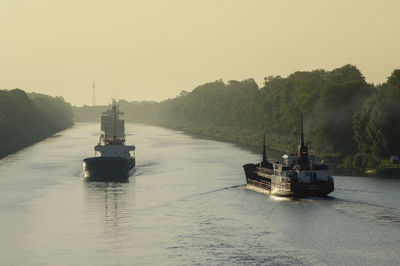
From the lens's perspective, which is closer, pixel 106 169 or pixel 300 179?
pixel 300 179

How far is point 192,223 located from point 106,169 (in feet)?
213

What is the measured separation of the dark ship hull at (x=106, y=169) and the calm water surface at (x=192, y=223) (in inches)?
295

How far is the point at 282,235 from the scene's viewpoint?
8531cm

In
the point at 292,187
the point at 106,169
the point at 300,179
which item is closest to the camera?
the point at 292,187

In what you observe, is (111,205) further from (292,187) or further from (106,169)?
(106,169)

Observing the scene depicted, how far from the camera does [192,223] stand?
3610 inches

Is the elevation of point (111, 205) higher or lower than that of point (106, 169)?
lower

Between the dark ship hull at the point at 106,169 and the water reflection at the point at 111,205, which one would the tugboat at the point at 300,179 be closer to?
the water reflection at the point at 111,205

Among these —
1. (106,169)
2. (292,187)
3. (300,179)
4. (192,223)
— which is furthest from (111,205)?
(106,169)

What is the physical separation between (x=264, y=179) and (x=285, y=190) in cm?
1410

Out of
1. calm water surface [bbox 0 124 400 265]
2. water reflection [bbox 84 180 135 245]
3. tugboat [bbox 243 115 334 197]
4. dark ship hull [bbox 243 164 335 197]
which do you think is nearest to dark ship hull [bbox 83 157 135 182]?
calm water surface [bbox 0 124 400 265]

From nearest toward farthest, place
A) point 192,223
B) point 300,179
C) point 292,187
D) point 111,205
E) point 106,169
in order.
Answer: point 192,223, point 111,205, point 292,187, point 300,179, point 106,169

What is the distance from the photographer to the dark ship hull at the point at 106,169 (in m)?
149

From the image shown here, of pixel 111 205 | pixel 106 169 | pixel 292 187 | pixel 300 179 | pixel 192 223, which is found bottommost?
pixel 192 223
